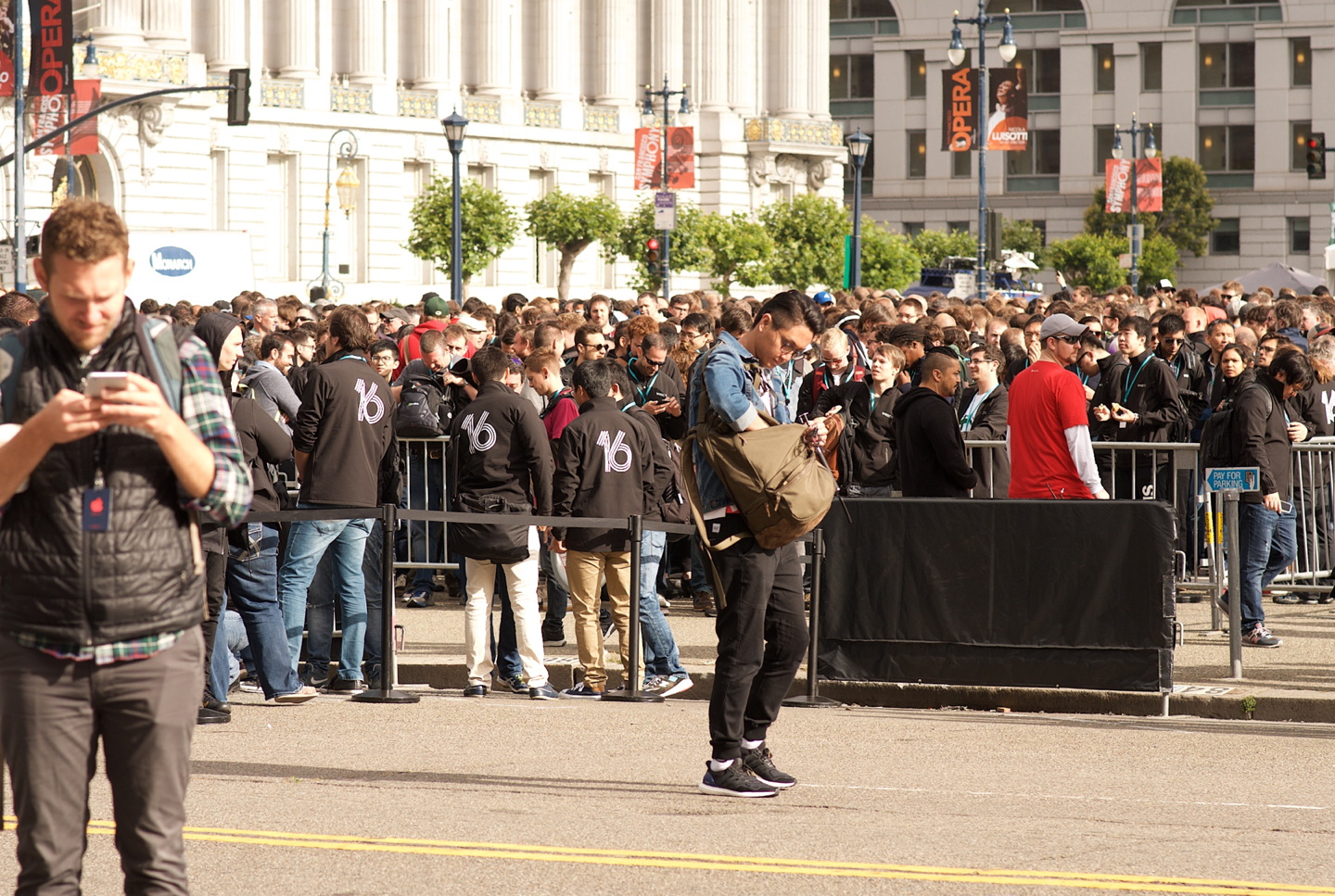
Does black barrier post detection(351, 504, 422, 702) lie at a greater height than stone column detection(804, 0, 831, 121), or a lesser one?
lesser

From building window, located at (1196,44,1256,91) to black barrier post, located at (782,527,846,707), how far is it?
3518 inches

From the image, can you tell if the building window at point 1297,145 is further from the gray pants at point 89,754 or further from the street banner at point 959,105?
the gray pants at point 89,754

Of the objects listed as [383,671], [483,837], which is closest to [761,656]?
[483,837]

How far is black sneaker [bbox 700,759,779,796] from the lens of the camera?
770 centimetres

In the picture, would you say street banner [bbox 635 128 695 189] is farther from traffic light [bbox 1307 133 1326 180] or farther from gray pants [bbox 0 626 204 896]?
gray pants [bbox 0 626 204 896]

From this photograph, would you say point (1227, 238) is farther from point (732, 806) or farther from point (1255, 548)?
point (732, 806)

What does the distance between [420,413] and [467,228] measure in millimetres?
49263

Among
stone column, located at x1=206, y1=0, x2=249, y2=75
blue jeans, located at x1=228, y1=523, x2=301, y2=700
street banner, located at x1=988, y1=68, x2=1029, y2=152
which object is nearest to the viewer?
blue jeans, located at x1=228, y1=523, x2=301, y2=700

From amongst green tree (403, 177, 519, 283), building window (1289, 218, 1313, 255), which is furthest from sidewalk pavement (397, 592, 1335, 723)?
building window (1289, 218, 1313, 255)

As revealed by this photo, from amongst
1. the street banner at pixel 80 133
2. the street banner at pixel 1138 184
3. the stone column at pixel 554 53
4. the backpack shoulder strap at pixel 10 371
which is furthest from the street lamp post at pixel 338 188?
the backpack shoulder strap at pixel 10 371

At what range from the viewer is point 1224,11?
9469 cm

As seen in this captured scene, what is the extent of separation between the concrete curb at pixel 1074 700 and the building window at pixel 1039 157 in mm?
87915

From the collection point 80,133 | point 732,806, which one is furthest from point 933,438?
point 80,133

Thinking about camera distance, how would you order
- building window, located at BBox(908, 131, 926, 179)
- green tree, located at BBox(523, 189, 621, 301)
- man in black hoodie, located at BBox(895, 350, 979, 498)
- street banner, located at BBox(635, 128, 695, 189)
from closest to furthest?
man in black hoodie, located at BBox(895, 350, 979, 498) < street banner, located at BBox(635, 128, 695, 189) < green tree, located at BBox(523, 189, 621, 301) < building window, located at BBox(908, 131, 926, 179)
